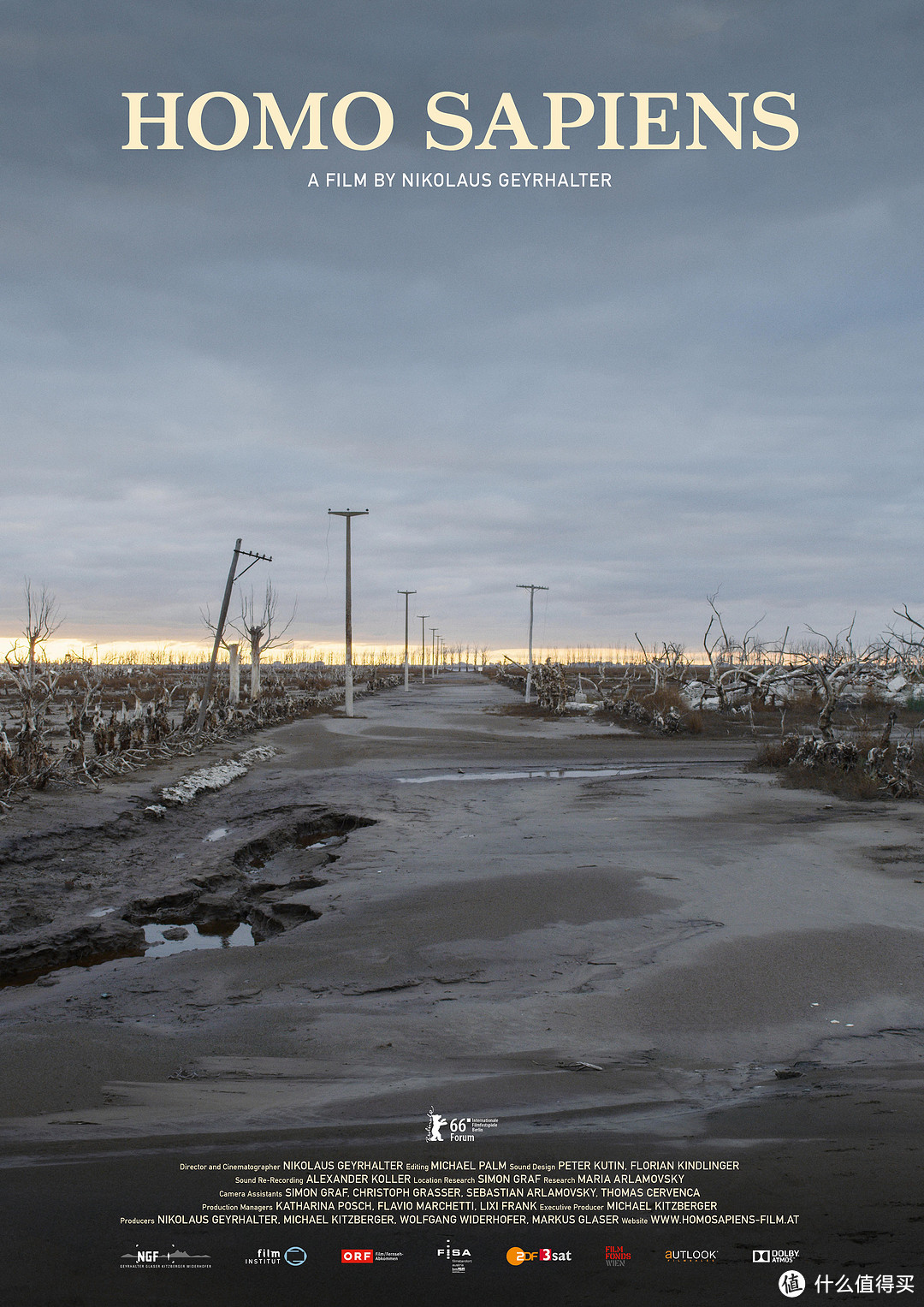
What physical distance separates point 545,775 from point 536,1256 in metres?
14.6

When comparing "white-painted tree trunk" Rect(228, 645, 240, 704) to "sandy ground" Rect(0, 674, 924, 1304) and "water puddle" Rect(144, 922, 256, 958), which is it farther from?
"water puddle" Rect(144, 922, 256, 958)

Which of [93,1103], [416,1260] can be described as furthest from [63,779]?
[416,1260]

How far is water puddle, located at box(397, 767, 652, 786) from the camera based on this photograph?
16047mm

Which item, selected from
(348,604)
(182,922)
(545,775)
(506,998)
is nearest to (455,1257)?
(506,998)

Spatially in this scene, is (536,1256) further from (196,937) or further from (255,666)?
(255,666)

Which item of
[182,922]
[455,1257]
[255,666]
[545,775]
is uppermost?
[255,666]

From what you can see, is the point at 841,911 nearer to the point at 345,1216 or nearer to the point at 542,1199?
the point at 542,1199

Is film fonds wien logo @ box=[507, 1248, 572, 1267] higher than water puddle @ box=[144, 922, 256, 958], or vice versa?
film fonds wien logo @ box=[507, 1248, 572, 1267]

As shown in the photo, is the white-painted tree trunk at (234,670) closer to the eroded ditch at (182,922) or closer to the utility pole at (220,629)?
the utility pole at (220,629)

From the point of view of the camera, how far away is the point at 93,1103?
3.59 metres

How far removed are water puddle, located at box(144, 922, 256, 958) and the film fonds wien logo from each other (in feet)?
14.8

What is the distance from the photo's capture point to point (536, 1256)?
7.77ft

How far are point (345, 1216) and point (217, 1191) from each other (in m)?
0.48

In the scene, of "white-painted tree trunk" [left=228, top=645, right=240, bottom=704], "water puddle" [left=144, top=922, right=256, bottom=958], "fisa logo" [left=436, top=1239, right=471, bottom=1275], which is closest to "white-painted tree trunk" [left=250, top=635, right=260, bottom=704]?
"white-painted tree trunk" [left=228, top=645, right=240, bottom=704]
